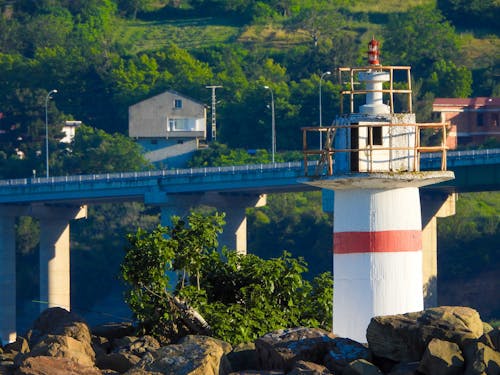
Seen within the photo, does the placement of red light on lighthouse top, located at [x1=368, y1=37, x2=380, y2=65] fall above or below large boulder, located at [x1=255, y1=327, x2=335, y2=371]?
above

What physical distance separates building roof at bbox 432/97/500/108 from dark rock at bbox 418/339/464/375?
15016 cm

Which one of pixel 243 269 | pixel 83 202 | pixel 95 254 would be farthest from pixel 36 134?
pixel 243 269

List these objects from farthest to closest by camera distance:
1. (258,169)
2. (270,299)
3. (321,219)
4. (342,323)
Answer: (321,219) → (258,169) → (270,299) → (342,323)

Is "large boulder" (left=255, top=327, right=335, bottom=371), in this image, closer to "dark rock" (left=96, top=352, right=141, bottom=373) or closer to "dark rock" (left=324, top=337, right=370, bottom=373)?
"dark rock" (left=324, top=337, right=370, bottom=373)

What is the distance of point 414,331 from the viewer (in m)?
28.7

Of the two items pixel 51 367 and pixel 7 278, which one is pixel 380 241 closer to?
pixel 51 367

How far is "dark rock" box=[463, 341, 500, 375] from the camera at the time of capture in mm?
27172

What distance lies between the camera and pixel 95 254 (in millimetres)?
153000

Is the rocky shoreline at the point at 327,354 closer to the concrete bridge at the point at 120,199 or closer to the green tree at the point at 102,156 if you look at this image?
the concrete bridge at the point at 120,199

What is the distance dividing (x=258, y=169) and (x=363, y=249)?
99093 mm

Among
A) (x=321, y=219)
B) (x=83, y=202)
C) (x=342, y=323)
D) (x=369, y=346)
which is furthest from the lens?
(x=321, y=219)

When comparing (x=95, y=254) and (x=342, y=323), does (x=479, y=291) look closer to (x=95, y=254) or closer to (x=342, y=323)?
(x=95, y=254)

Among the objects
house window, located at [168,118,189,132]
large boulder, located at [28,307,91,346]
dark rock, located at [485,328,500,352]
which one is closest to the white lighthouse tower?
dark rock, located at [485,328,500,352]

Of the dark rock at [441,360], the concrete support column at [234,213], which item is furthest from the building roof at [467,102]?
the dark rock at [441,360]
